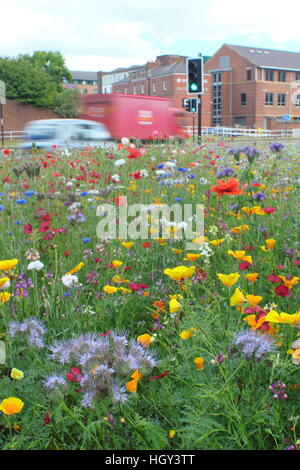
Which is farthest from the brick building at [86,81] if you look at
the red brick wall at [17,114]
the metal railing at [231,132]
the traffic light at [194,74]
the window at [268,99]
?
the traffic light at [194,74]

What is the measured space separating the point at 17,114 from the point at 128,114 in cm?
3370

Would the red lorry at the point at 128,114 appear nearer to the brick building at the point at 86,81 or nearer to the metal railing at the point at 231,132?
the metal railing at the point at 231,132

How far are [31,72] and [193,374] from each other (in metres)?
51.8

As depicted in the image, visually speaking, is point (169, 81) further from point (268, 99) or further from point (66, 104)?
point (66, 104)

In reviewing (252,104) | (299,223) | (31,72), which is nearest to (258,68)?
(252,104)

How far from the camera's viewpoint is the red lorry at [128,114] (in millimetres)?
19219

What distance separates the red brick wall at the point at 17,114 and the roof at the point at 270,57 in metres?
25.2

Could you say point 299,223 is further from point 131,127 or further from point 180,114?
point 180,114

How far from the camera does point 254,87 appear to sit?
5519 cm

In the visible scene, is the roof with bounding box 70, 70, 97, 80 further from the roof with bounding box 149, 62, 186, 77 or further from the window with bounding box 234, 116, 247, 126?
the window with bounding box 234, 116, 247, 126

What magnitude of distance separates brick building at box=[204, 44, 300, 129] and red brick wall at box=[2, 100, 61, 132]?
22447 millimetres

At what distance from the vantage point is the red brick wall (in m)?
48.9

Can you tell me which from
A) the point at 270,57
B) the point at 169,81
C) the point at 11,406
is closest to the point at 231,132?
the point at 169,81

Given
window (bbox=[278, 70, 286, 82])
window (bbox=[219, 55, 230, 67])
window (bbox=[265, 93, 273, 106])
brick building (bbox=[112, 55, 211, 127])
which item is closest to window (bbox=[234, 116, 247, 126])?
window (bbox=[265, 93, 273, 106])
